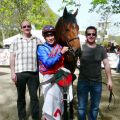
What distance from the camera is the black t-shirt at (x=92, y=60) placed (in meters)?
5.90

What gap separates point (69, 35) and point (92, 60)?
843 mm

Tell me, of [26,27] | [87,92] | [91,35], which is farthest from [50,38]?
[87,92]

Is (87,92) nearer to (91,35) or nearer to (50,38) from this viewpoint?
(91,35)

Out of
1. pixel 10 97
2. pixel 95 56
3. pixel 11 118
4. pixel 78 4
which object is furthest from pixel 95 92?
pixel 78 4

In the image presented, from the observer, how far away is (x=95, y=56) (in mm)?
5902

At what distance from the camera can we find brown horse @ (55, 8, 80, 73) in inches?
247

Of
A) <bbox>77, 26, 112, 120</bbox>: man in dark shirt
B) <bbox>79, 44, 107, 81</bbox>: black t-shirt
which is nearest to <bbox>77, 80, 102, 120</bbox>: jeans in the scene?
<bbox>77, 26, 112, 120</bbox>: man in dark shirt

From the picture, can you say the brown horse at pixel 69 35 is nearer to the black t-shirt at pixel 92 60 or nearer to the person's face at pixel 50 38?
the black t-shirt at pixel 92 60

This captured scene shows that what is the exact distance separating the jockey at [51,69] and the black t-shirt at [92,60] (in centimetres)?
58

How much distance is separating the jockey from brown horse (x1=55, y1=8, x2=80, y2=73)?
0.75 meters

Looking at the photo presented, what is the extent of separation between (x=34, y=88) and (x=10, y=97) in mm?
3615

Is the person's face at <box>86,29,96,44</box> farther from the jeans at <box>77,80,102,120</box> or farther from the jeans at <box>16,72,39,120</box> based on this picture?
the jeans at <box>16,72,39,120</box>

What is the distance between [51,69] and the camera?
551 centimetres

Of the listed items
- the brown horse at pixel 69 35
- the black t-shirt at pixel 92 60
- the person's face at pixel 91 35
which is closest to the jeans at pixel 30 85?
the brown horse at pixel 69 35
